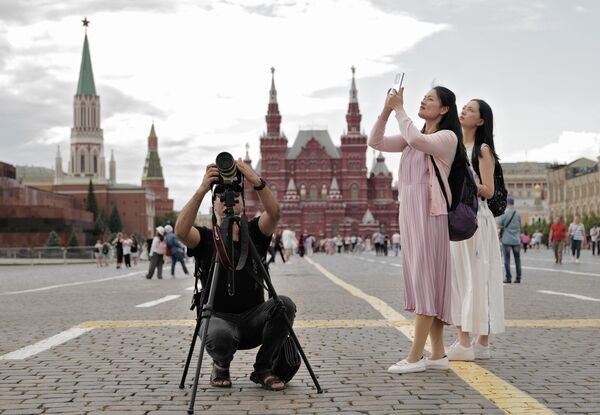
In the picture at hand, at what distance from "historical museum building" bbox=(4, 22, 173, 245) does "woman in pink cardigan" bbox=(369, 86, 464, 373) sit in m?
130

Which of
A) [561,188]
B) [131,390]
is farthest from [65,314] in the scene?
[561,188]

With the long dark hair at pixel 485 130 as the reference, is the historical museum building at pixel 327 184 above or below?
above

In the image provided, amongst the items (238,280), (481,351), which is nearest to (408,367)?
(481,351)

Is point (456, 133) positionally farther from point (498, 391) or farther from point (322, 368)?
point (322, 368)

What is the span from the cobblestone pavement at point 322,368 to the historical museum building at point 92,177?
414 ft

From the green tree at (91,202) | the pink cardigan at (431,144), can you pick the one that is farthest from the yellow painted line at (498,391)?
the green tree at (91,202)

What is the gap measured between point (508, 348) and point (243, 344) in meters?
2.53

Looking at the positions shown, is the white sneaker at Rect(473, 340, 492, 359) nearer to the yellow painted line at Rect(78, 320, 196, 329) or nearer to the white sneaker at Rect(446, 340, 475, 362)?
the white sneaker at Rect(446, 340, 475, 362)

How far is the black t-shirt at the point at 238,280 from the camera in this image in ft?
16.9

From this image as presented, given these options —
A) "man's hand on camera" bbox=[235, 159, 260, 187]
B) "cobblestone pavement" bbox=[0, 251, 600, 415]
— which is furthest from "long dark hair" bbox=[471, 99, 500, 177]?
"man's hand on camera" bbox=[235, 159, 260, 187]

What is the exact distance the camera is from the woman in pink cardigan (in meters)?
5.45

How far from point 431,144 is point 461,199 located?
45 cm

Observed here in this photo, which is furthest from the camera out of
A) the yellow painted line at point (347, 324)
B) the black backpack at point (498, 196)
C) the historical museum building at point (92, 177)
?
the historical museum building at point (92, 177)

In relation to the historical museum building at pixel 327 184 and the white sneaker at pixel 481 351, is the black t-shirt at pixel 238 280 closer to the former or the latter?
the white sneaker at pixel 481 351
